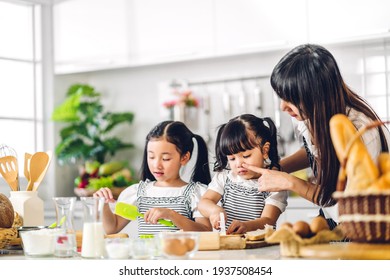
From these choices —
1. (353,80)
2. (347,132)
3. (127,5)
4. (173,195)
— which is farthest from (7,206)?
(127,5)

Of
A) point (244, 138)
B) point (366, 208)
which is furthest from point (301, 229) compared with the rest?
point (244, 138)

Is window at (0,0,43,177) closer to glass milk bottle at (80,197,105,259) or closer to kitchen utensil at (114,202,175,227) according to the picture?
kitchen utensil at (114,202,175,227)

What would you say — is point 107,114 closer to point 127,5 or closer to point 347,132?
point 127,5

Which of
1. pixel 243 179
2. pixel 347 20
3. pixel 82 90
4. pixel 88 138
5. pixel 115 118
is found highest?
pixel 347 20

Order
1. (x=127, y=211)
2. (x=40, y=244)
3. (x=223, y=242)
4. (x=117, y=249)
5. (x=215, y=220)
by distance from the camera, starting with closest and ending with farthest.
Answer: (x=117, y=249) → (x=40, y=244) → (x=223, y=242) → (x=127, y=211) → (x=215, y=220)

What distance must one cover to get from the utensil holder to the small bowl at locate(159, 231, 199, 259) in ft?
2.33

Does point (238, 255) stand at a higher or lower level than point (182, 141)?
lower

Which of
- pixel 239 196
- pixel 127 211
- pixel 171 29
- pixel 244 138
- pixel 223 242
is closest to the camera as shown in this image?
pixel 223 242

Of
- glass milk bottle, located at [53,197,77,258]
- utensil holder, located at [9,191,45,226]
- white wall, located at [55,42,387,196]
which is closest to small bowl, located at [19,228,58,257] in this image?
glass milk bottle, located at [53,197,77,258]

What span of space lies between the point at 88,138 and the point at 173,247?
10.5 feet

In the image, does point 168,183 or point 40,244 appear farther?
point 168,183

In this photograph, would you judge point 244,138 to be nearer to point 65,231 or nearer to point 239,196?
point 239,196

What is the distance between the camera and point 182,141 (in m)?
2.17
